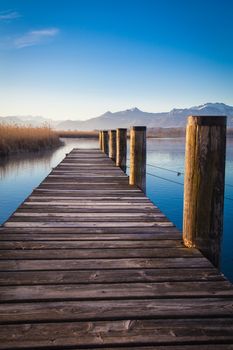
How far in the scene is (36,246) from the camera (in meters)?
2.63

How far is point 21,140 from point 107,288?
17.6 meters

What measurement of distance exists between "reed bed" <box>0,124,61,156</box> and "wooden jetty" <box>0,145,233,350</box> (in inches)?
539

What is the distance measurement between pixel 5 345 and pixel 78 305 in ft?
1.40

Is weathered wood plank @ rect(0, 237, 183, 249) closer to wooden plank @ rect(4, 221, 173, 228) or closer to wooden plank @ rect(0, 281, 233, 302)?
wooden plank @ rect(4, 221, 173, 228)

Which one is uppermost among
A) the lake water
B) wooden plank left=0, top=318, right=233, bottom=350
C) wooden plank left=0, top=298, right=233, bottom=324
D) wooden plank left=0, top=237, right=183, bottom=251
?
wooden plank left=0, top=237, right=183, bottom=251

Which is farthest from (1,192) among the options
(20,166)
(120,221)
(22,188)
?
(120,221)

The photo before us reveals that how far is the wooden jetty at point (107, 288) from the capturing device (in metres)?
1.49

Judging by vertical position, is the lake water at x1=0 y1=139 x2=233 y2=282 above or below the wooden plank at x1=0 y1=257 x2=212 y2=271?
below

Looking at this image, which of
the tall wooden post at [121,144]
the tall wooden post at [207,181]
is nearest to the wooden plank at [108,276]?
the tall wooden post at [207,181]

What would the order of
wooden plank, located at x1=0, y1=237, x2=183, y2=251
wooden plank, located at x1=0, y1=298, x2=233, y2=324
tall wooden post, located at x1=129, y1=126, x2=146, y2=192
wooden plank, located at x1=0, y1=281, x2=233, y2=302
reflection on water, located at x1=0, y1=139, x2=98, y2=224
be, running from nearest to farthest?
wooden plank, located at x1=0, y1=298, x2=233, y2=324 < wooden plank, located at x1=0, y1=281, x2=233, y2=302 < wooden plank, located at x1=0, y1=237, x2=183, y2=251 < tall wooden post, located at x1=129, y1=126, x2=146, y2=192 < reflection on water, located at x1=0, y1=139, x2=98, y2=224

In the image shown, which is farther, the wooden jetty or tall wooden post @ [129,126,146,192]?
tall wooden post @ [129,126,146,192]

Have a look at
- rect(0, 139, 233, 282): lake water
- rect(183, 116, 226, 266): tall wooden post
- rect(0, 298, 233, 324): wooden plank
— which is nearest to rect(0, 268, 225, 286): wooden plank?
rect(0, 298, 233, 324): wooden plank

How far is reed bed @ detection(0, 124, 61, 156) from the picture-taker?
1629 centimetres

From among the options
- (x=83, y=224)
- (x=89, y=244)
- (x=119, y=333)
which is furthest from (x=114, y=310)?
(x=83, y=224)
